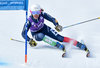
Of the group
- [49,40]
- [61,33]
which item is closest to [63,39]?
[49,40]

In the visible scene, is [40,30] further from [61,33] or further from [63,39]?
[61,33]

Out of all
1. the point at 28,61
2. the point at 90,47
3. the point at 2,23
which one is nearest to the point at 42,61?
the point at 28,61

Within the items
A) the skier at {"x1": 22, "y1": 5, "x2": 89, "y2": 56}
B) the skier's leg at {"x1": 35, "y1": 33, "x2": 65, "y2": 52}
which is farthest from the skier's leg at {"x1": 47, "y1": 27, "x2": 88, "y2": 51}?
the skier's leg at {"x1": 35, "y1": 33, "x2": 65, "y2": 52}

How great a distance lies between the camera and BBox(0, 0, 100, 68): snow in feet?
16.8

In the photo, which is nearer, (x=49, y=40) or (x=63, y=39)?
(x=49, y=40)

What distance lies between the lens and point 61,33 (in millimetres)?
7277

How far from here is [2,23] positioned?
8.20m

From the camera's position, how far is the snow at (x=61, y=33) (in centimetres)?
511

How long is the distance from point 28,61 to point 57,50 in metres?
1.00

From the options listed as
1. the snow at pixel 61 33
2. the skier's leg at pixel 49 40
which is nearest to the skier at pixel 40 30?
the skier's leg at pixel 49 40

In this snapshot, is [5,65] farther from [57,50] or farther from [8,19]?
[8,19]

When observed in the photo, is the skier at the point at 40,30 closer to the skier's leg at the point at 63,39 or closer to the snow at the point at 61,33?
the skier's leg at the point at 63,39

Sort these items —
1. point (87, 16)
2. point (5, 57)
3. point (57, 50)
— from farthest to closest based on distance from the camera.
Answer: point (87, 16) < point (57, 50) < point (5, 57)

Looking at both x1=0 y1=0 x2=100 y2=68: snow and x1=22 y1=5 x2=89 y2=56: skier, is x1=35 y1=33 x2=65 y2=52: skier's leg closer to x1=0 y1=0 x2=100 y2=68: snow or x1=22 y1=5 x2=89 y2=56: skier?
x1=22 y1=5 x2=89 y2=56: skier
